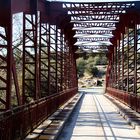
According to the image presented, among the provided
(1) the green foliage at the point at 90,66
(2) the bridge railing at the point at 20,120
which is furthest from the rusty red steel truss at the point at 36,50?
(1) the green foliage at the point at 90,66

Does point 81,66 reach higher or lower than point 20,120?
higher

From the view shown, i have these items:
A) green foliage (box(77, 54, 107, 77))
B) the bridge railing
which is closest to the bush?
green foliage (box(77, 54, 107, 77))

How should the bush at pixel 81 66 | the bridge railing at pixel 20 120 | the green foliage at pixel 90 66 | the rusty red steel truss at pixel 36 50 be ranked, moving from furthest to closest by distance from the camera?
the bush at pixel 81 66
the green foliage at pixel 90 66
the rusty red steel truss at pixel 36 50
the bridge railing at pixel 20 120

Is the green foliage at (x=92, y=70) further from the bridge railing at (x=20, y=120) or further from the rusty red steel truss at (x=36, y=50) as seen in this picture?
the bridge railing at (x=20, y=120)

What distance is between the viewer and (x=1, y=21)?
14555 mm

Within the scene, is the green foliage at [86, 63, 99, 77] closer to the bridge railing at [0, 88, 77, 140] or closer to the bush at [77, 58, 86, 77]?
the bush at [77, 58, 86, 77]

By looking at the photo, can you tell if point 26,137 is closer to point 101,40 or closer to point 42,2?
point 42,2

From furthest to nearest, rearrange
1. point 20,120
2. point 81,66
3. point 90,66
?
1. point 81,66
2. point 90,66
3. point 20,120

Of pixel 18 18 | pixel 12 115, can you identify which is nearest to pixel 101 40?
pixel 18 18

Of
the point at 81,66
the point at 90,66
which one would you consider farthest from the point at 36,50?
the point at 81,66

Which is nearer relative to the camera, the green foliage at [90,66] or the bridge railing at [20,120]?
the bridge railing at [20,120]

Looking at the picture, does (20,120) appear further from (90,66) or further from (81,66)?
(81,66)

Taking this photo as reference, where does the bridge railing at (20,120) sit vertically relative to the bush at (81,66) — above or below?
below

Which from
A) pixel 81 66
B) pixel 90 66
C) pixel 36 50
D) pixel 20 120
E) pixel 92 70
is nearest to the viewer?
pixel 20 120
